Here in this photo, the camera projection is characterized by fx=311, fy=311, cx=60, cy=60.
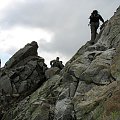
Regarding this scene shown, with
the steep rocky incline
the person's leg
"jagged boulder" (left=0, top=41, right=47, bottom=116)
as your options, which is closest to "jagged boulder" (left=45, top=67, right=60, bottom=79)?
"jagged boulder" (left=0, top=41, right=47, bottom=116)

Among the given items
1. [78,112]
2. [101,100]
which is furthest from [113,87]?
[78,112]

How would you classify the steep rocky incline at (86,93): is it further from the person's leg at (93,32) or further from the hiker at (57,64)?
the hiker at (57,64)

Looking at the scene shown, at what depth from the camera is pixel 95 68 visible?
26.0m

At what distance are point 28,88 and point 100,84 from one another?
19.1 m

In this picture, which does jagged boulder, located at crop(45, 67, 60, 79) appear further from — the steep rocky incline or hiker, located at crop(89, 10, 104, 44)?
the steep rocky incline

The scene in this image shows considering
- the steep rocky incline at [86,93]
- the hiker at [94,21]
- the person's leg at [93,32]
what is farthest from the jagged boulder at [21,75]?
the hiker at [94,21]

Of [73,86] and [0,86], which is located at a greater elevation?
[0,86]

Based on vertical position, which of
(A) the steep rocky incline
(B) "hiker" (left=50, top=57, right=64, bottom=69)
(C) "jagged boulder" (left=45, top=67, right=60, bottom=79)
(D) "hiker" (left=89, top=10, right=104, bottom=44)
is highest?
(D) "hiker" (left=89, top=10, right=104, bottom=44)

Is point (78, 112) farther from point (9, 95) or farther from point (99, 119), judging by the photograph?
point (9, 95)

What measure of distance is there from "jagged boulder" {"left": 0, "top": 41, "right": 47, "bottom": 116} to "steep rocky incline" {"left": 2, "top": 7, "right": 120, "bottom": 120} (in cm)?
862

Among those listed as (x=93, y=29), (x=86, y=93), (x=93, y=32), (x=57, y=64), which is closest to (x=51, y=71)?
Answer: (x=57, y=64)

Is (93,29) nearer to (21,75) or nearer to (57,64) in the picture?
(57,64)

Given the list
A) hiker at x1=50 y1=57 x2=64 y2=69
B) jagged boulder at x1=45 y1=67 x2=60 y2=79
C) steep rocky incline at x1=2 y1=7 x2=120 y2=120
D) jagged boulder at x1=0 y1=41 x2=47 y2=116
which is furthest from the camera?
hiker at x1=50 y1=57 x2=64 y2=69

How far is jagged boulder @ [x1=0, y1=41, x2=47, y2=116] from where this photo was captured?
4169cm
